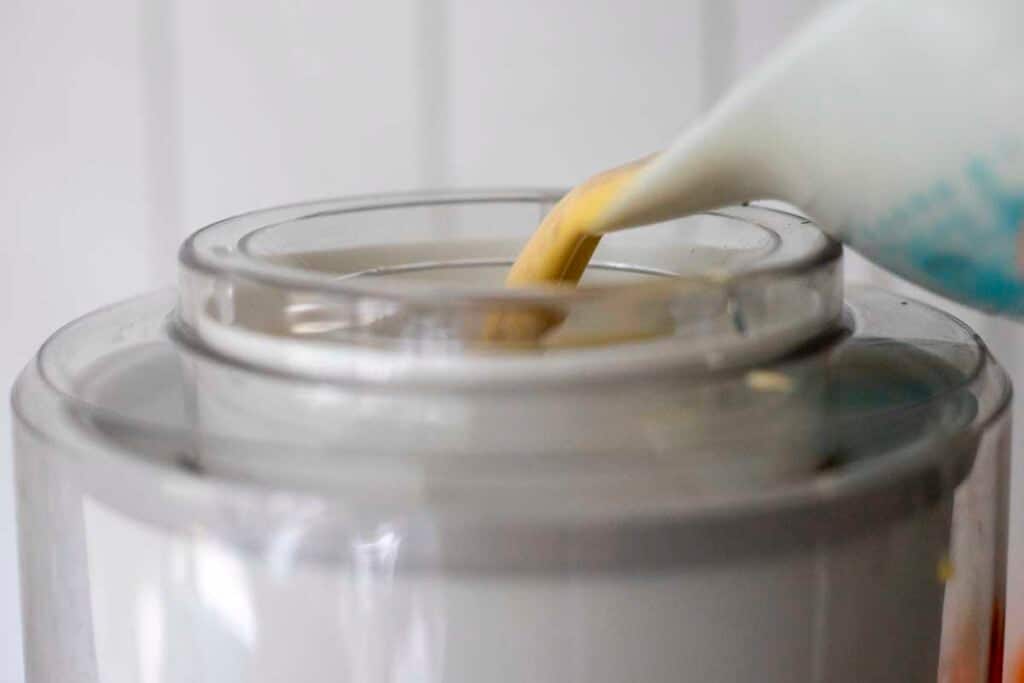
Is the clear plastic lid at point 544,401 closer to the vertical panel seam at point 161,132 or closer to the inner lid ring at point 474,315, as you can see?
the inner lid ring at point 474,315

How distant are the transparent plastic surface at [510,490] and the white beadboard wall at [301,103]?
0.21 m

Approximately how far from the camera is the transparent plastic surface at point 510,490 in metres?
0.27

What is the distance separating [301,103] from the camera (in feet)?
1.79

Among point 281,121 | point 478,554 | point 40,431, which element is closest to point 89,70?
point 281,121

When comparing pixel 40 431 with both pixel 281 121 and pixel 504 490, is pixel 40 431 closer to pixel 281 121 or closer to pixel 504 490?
pixel 504 490

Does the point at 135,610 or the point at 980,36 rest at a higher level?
the point at 980,36

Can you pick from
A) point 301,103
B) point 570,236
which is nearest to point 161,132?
point 301,103

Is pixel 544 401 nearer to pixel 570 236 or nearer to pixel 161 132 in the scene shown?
pixel 570 236

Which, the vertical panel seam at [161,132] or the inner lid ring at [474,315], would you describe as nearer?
the inner lid ring at [474,315]

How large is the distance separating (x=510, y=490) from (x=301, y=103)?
1.06ft

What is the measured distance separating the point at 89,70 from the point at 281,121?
89mm

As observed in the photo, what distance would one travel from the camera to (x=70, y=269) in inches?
22.1

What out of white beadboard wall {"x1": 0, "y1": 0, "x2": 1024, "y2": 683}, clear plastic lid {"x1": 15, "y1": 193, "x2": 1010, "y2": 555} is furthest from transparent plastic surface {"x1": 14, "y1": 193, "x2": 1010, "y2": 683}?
white beadboard wall {"x1": 0, "y1": 0, "x2": 1024, "y2": 683}

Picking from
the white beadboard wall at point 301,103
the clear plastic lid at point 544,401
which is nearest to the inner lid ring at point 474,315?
the clear plastic lid at point 544,401
